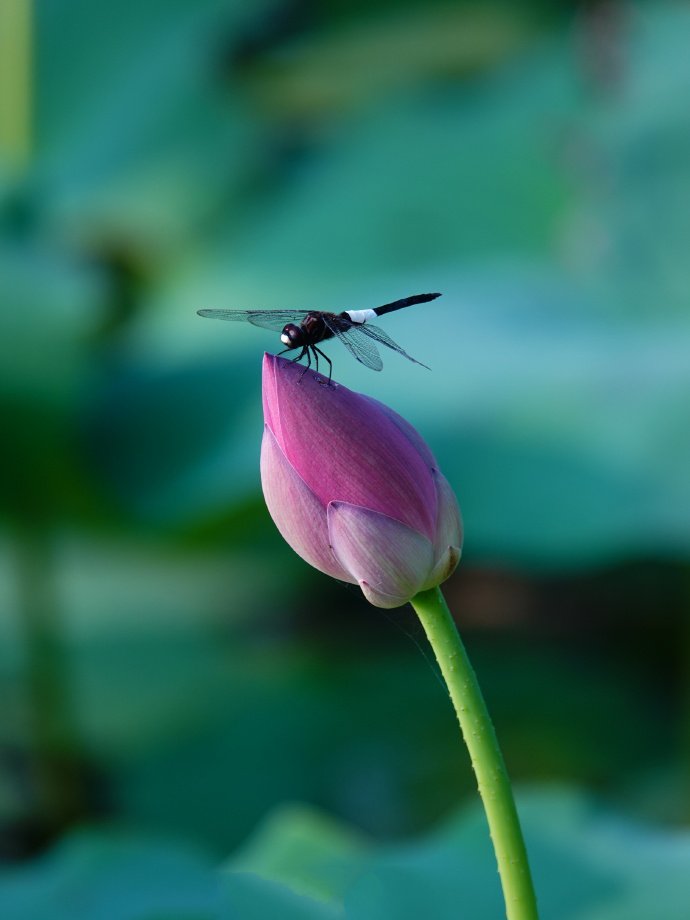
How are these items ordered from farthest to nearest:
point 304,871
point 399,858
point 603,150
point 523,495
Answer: point 603,150 < point 523,495 < point 304,871 < point 399,858

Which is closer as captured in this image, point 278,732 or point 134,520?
point 134,520

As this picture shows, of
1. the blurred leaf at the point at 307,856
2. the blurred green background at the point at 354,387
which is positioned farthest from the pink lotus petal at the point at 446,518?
the blurred green background at the point at 354,387

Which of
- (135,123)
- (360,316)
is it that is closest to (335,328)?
(360,316)

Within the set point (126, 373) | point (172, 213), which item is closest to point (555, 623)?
point (126, 373)

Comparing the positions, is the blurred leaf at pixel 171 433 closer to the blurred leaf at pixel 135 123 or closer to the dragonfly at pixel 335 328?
the blurred leaf at pixel 135 123

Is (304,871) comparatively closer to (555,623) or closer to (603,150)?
(555,623)

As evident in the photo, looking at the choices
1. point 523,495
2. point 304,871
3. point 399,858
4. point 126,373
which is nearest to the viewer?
point 399,858

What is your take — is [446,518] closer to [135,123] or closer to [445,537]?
[445,537]
